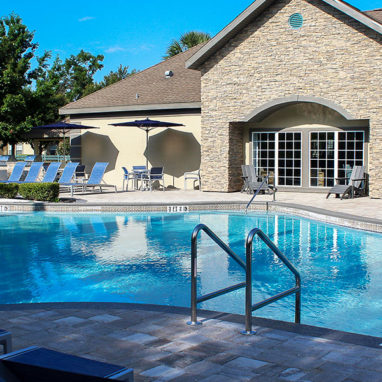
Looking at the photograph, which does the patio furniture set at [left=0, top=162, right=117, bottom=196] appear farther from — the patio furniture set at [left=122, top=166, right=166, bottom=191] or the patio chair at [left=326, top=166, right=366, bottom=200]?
the patio chair at [left=326, top=166, right=366, bottom=200]

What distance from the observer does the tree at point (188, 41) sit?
36656mm

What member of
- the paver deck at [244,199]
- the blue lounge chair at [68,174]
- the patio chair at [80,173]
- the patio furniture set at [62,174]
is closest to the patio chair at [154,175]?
the paver deck at [244,199]

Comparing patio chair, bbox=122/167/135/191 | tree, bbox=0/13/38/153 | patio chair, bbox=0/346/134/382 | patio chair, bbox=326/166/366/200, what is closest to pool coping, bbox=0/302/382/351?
patio chair, bbox=0/346/134/382

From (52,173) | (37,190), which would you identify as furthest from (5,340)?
(52,173)

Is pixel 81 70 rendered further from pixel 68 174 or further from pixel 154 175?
pixel 68 174

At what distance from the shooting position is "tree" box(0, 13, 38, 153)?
29625mm

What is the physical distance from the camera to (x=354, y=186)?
1723cm

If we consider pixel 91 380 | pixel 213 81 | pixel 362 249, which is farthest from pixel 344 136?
pixel 91 380

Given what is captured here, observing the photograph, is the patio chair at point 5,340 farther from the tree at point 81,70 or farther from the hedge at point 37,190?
the tree at point 81,70

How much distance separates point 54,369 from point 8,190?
1567cm

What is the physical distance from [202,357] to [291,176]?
634 inches

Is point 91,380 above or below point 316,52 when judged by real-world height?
below

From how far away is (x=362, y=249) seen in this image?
34.1ft

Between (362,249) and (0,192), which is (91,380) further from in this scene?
(0,192)
